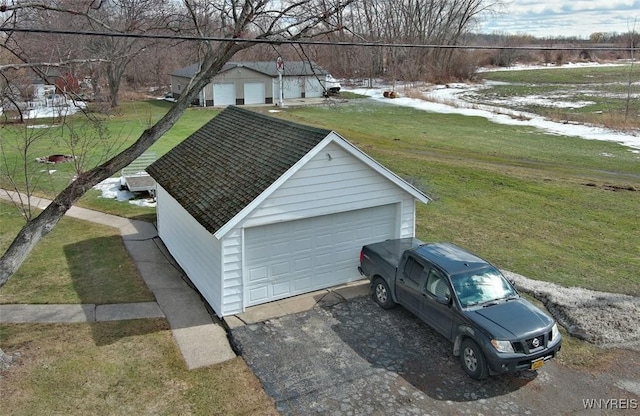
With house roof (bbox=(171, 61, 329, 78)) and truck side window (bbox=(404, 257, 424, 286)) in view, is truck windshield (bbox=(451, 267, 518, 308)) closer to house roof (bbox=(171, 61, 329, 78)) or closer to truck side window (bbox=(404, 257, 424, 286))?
truck side window (bbox=(404, 257, 424, 286))

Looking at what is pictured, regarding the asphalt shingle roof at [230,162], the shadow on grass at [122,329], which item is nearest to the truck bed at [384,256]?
the asphalt shingle roof at [230,162]

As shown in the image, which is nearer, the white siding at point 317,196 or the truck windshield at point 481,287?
the truck windshield at point 481,287

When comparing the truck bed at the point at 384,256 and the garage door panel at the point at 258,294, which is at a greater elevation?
the truck bed at the point at 384,256

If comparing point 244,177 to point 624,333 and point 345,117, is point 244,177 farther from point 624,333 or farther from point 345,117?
point 345,117

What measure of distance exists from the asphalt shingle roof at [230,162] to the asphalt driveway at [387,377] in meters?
2.86

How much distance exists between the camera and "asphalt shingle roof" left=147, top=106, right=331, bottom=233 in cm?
1173

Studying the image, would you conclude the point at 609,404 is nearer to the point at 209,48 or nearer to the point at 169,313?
the point at 169,313

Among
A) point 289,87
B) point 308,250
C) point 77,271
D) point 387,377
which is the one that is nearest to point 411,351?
point 387,377

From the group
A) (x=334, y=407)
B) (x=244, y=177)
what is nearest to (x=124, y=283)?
(x=244, y=177)

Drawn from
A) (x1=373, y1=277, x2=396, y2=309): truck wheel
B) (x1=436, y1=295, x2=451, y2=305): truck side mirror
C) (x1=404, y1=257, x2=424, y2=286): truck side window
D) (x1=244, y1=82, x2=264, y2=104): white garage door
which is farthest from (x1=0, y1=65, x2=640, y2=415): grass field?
(x1=244, y1=82, x2=264, y2=104): white garage door

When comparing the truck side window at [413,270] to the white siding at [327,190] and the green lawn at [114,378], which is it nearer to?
the white siding at [327,190]

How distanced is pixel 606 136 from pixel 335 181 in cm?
2850

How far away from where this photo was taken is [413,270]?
11.0 m

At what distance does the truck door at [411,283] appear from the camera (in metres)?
10.8
